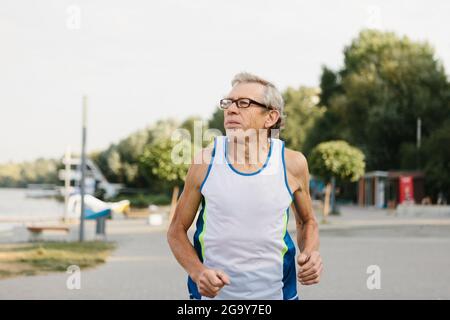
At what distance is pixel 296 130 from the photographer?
84938 millimetres

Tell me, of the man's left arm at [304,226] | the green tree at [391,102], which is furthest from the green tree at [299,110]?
the man's left arm at [304,226]

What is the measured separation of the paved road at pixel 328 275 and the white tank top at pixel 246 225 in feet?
25.5

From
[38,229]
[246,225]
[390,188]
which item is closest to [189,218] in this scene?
[246,225]

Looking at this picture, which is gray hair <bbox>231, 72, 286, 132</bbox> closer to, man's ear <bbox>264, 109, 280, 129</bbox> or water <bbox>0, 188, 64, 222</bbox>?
man's ear <bbox>264, 109, 280, 129</bbox>

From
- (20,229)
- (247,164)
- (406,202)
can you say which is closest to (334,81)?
(406,202)

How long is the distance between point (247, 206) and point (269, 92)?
37 centimetres

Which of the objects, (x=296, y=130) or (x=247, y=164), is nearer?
(x=247, y=164)

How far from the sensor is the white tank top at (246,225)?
2207mm

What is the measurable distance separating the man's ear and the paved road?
783 centimetres

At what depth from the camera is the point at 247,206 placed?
2.21 metres

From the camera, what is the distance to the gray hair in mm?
2309

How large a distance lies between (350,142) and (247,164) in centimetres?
5355

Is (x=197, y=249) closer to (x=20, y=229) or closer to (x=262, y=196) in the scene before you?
(x=262, y=196)

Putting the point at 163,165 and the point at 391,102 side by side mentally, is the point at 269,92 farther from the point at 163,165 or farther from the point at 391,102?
the point at 391,102
